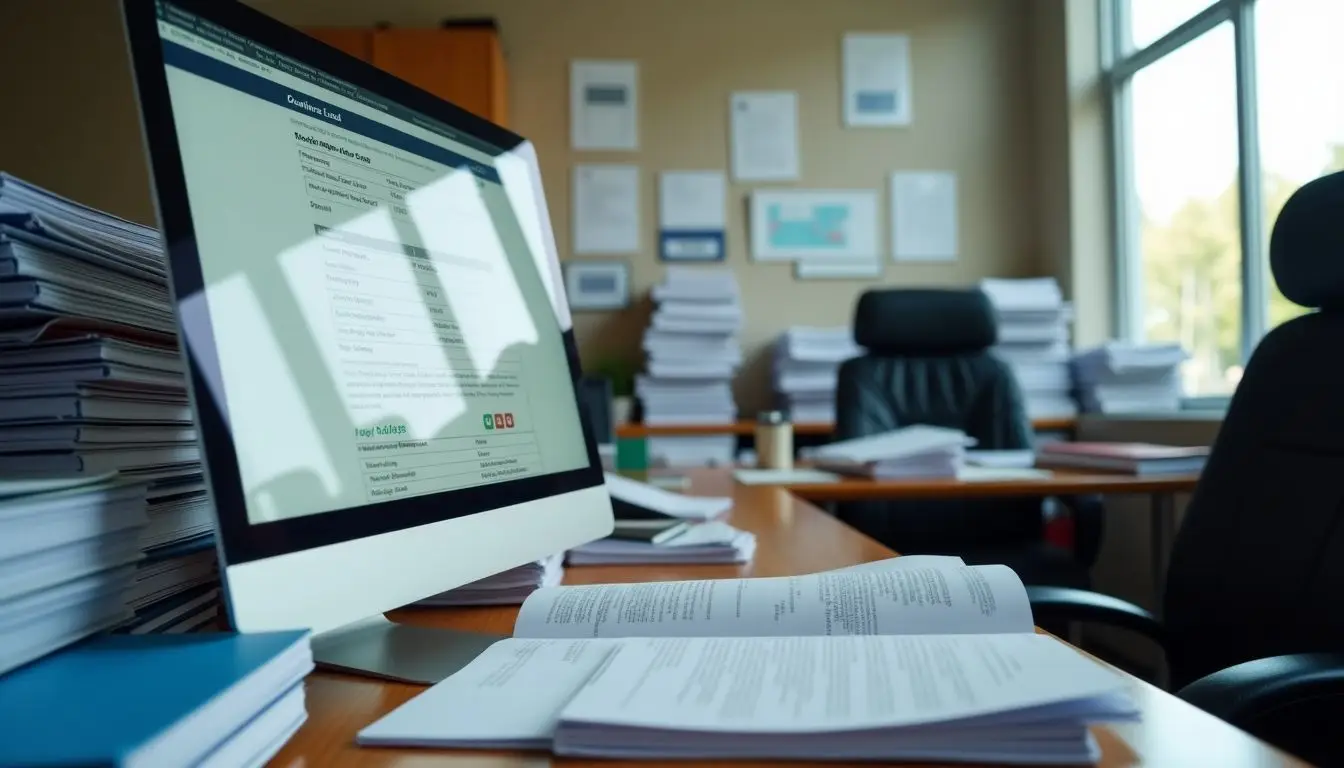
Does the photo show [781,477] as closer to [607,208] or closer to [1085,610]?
[1085,610]

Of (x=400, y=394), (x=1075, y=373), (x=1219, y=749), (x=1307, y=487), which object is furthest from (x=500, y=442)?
(x=1075, y=373)

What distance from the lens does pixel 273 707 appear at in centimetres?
43

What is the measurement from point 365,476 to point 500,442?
0.15 meters

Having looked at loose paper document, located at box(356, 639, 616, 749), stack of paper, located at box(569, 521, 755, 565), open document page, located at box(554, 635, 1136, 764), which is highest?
open document page, located at box(554, 635, 1136, 764)

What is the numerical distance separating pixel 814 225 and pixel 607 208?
2.71ft

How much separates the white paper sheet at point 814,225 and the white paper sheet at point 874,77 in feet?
1.10

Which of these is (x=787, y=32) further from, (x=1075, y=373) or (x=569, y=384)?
(x=569, y=384)

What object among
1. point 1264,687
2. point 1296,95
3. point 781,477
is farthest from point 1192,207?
point 1264,687

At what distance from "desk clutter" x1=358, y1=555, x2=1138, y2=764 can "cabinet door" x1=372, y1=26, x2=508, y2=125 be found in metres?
2.76

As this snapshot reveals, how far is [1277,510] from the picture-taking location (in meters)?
1.02

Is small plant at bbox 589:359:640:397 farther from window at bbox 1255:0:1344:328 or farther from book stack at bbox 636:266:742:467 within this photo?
window at bbox 1255:0:1344:328

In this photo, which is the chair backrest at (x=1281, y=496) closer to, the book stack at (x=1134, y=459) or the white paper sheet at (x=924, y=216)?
the book stack at (x=1134, y=459)

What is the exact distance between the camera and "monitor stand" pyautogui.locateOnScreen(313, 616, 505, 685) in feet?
1.82

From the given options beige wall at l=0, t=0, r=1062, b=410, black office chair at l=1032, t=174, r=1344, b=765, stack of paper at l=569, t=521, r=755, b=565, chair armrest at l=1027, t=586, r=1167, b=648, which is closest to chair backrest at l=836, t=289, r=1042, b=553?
beige wall at l=0, t=0, r=1062, b=410
